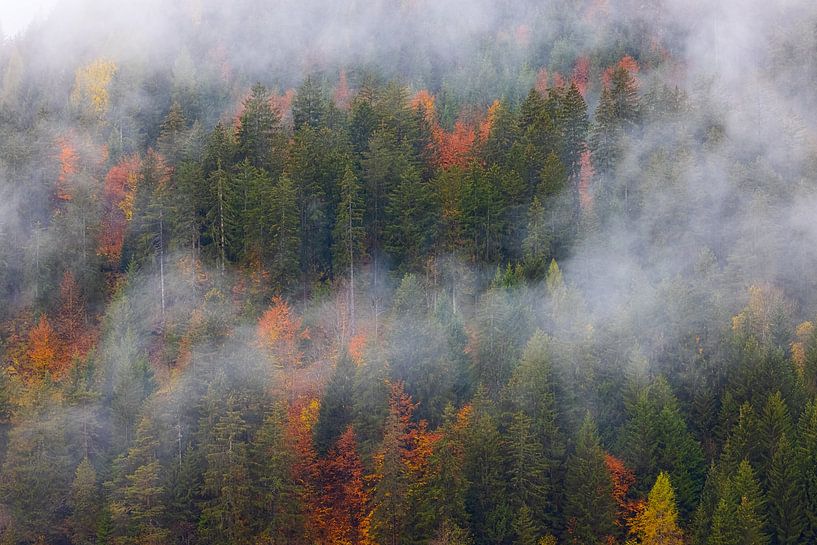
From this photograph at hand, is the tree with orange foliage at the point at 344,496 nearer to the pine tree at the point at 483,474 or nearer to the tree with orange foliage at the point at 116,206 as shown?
the pine tree at the point at 483,474

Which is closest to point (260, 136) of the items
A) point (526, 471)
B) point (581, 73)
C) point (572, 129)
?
point (572, 129)

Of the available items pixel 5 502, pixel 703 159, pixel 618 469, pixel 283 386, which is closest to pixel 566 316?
pixel 618 469

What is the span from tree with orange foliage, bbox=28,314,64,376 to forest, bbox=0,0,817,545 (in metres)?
0.30

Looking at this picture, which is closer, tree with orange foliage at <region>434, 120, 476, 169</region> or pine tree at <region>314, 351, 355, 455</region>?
pine tree at <region>314, 351, 355, 455</region>

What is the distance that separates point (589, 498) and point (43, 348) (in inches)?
1850

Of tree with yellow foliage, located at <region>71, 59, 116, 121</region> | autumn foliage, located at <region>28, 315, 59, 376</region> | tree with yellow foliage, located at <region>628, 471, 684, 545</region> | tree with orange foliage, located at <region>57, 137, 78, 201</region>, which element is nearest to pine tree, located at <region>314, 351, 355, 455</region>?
tree with yellow foliage, located at <region>628, 471, 684, 545</region>

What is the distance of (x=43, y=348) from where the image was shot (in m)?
73.6

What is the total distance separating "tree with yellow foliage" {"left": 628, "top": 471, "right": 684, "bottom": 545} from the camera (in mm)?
51781

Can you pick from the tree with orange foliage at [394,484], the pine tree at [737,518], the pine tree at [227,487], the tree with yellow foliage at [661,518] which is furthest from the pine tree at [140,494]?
the pine tree at [737,518]

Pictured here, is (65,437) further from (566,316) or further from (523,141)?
(523,141)

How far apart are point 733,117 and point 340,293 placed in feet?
143

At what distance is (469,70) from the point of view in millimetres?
111125

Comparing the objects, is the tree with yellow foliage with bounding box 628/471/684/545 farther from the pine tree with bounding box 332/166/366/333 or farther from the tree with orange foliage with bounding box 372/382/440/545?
the pine tree with bounding box 332/166/366/333

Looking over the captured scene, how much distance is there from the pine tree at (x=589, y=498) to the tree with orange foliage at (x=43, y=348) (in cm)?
4235
